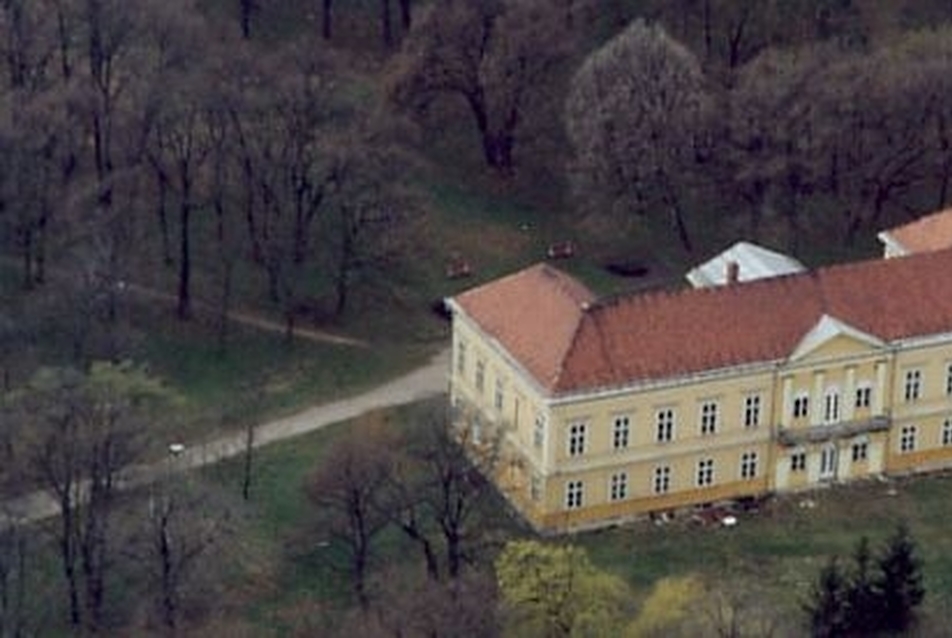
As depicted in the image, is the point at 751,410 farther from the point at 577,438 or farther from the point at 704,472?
the point at 577,438

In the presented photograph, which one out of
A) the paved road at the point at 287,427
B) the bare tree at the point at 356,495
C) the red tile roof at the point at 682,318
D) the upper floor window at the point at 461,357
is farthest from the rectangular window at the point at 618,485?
the paved road at the point at 287,427

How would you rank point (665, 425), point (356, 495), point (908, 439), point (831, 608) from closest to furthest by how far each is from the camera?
point (831, 608) → point (356, 495) → point (665, 425) → point (908, 439)

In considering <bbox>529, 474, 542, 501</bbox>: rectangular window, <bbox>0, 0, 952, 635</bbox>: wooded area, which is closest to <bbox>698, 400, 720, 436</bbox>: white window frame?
<bbox>529, 474, 542, 501</bbox>: rectangular window

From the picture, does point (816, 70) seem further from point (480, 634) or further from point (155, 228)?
point (480, 634)

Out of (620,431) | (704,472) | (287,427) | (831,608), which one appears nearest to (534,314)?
(620,431)

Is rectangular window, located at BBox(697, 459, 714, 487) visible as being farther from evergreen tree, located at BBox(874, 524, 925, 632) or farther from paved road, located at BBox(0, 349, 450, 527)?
paved road, located at BBox(0, 349, 450, 527)
